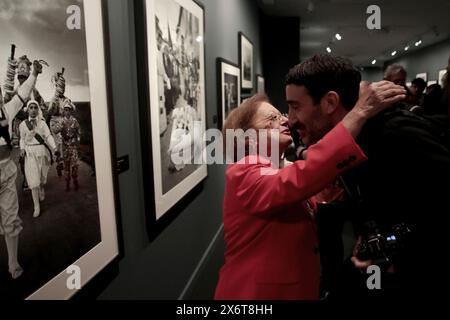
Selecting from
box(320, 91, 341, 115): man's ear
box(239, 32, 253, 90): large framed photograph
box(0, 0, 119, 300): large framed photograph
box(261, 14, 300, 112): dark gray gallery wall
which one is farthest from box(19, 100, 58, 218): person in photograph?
box(261, 14, 300, 112): dark gray gallery wall

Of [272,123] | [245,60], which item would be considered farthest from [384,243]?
[245,60]

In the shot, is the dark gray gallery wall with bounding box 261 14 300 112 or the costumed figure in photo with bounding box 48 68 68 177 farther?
the dark gray gallery wall with bounding box 261 14 300 112

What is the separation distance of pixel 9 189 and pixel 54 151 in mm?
217

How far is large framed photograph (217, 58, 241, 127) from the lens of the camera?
11.9ft

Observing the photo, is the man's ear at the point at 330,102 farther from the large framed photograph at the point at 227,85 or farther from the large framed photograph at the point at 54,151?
the large framed photograph at the point at 227,85

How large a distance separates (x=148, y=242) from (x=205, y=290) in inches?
45.5

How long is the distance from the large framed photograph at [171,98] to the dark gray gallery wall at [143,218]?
0.06m

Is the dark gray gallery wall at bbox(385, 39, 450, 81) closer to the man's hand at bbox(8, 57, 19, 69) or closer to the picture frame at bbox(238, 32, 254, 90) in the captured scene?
the picture frame at bbox(238, 32, 254, 90)

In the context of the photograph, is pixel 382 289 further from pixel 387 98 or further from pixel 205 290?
pixel 205 290

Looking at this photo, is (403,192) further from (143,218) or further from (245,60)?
(245,60)

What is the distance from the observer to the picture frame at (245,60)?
192 inches

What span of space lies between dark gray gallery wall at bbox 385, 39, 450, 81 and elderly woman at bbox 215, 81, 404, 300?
37.1 ft

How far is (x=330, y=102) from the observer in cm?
123
